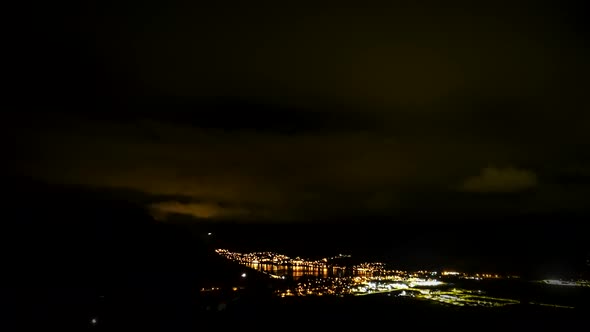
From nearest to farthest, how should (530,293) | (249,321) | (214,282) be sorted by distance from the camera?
(249,321), (214,282), (530,293)

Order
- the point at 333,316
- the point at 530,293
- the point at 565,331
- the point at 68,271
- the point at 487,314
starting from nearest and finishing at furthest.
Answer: the point at 68,271 → the point at 333,316 → the point at 565,331 → the point at 487,314 → the point at 530,293

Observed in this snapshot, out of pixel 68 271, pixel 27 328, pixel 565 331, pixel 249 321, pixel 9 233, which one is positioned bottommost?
pixel 565 331

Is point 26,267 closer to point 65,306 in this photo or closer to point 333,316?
point 65,306

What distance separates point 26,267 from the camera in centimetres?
2609

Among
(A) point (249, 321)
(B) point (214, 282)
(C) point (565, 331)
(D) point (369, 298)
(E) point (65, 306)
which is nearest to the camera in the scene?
(E) point (65, 306)

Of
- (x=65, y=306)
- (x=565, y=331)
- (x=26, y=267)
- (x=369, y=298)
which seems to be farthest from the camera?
(x=369, y=298)

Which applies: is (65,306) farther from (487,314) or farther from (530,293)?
(530,293)

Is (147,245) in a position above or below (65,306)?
above

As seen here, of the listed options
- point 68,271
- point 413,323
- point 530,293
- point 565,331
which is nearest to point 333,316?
point 413,323

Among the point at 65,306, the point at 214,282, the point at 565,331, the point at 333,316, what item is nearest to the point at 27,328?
the point at 65,306

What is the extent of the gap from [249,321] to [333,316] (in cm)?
1713

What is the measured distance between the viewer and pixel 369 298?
78.7 m

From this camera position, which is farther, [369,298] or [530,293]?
[530,293]

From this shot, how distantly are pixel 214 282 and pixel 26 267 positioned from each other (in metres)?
24.2
